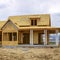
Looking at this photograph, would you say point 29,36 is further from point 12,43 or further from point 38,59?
point 38,59

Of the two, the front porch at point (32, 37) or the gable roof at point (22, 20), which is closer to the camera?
the front porch at point (32, 37)

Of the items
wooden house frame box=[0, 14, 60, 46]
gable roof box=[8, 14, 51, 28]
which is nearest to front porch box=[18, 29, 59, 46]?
wooden house frame box=[0, 14, 60, 46]

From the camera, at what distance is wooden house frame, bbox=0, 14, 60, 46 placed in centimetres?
3969

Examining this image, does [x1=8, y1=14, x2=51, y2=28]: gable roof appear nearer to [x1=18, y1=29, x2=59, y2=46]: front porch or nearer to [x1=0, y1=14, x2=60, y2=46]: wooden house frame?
[x1=0, y1=14, x2=60, y2=46]: wooden house frame

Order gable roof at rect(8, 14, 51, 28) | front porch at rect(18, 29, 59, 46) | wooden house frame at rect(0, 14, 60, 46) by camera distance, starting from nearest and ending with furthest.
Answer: wooden house frame at rect(0, 14, 60, 46) < front porch at rect(18, 29, 59, 46) < gable roof at rect(8, 14, 51, 28)

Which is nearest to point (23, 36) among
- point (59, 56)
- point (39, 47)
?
point (39, 47)

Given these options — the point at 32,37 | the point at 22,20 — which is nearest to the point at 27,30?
the point at 32,37

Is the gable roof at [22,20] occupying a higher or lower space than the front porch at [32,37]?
higher

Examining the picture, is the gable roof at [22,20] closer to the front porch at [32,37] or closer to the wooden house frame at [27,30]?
the wooden house frame at [27,30]

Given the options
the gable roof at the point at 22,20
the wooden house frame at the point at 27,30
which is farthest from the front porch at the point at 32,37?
the gable roof at the point at 22,20

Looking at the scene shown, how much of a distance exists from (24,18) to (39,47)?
9.38 m

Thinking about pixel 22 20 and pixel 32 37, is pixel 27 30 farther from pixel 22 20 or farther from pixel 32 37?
pixel 22 20

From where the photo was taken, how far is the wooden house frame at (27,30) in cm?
3969

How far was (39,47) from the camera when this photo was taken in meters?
36.9
